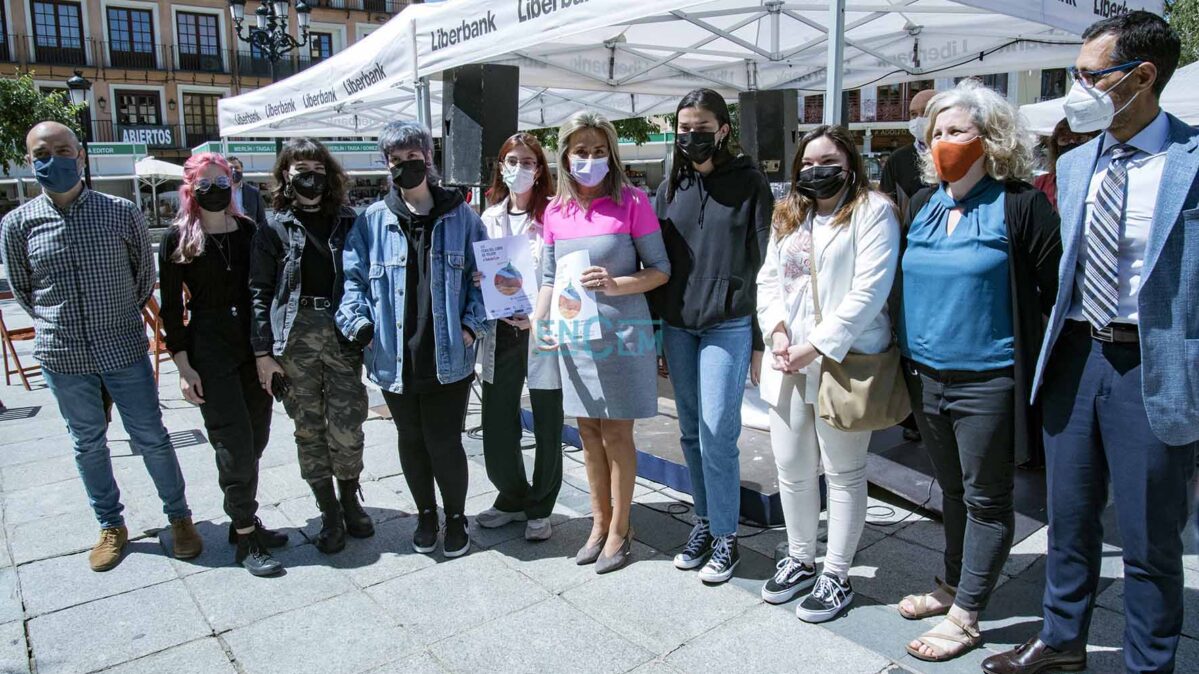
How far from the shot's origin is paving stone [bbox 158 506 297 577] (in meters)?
3.61

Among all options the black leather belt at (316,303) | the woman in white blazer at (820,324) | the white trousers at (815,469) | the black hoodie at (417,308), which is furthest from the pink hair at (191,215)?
the white trousers at (815,469)

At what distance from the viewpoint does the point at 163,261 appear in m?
3.40

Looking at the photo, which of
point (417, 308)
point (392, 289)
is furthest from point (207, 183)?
point (417, 308)

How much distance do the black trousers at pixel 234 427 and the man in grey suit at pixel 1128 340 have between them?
3.14 metres

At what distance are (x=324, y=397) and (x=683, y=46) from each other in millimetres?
4889

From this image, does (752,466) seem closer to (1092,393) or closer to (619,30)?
(1092,393)

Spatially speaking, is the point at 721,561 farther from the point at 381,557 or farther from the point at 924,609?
the point at 381,557

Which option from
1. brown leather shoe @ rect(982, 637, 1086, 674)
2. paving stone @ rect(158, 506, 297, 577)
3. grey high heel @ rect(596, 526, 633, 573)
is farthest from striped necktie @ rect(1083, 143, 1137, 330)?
paving stone @ rect(158, 506, 297, 577)

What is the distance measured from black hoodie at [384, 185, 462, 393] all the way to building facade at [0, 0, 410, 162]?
32.8 meters

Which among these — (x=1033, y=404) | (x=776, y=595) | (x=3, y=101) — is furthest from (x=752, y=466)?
(x=3, y=101)

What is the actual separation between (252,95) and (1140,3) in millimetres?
8844

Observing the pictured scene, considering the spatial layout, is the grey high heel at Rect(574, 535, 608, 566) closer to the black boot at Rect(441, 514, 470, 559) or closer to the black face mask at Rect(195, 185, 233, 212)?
the black boot at Rect(441, 514, 470, 559)

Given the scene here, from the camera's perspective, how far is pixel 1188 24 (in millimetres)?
16672

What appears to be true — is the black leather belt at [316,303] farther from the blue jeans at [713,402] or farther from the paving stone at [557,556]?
the blue jeans at [713,402]
